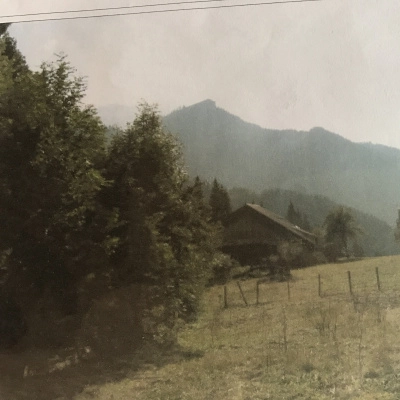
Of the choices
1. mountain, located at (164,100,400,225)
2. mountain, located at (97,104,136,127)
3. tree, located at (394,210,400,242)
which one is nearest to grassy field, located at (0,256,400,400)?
tree, located at (394,210,400,242)

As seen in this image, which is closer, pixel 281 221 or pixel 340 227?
pixel 340 227

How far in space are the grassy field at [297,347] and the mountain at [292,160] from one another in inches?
16.7

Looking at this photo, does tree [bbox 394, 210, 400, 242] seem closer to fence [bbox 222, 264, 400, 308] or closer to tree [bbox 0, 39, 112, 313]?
fence [bbox 222, 264, 400, 308]

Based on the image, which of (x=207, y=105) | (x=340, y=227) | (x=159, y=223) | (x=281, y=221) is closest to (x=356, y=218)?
(x=340, y=227)

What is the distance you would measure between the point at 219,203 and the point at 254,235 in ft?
1.01

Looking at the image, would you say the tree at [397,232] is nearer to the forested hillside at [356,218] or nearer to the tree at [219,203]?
the forested hillside at [356,218]

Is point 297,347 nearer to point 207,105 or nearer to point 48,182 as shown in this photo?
point 207,105

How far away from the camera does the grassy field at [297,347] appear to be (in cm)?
246

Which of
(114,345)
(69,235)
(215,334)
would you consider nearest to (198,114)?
(69,235)

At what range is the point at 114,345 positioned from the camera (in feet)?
10.1

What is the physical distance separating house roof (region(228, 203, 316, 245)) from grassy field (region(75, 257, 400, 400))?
215 mm

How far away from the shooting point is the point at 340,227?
267 cm

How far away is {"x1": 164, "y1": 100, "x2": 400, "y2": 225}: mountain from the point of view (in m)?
2.68

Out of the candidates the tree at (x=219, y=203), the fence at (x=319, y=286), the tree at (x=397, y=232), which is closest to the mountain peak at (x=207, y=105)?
the tree at (x=219, y=203)
